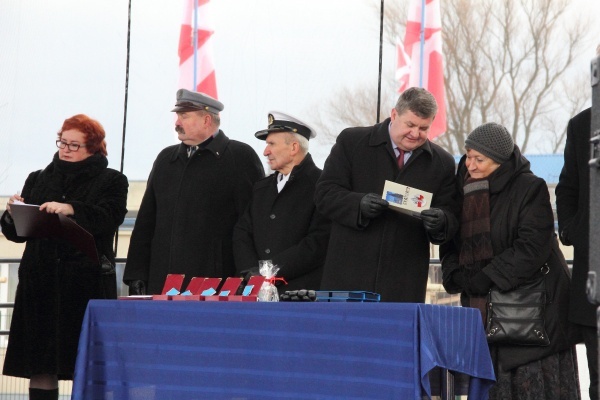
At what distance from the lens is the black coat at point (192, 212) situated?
15.7 ft

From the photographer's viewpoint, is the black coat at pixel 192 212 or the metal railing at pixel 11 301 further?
the metal railing at pixel 11 301

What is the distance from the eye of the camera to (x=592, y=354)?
12.7 feet

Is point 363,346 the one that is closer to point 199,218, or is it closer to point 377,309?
point 377,309

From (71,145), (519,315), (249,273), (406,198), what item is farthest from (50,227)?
(519,315)

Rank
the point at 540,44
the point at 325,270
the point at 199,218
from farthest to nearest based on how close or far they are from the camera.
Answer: the point at 540,44, the point at 199,218, the point at 325,270

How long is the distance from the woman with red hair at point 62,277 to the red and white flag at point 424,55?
2.58m

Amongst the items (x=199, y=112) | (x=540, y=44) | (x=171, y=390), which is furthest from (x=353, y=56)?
(x=540, y=44)

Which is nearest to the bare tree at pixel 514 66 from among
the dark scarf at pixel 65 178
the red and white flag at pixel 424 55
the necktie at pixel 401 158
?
the red and white flag at pixel 424 55

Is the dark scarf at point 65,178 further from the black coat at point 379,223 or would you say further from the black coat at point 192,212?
the black coat at point 379,223

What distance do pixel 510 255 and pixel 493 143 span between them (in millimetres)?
437

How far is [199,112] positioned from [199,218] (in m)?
0.49

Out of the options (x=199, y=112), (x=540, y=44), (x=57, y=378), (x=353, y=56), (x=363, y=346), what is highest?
(x=540, y=44)

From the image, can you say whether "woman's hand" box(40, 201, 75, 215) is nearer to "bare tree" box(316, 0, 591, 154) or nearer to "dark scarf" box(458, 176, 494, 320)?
"dark scarf" box(458, 176, 494, 320)

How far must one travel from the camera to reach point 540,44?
10.8 meters
